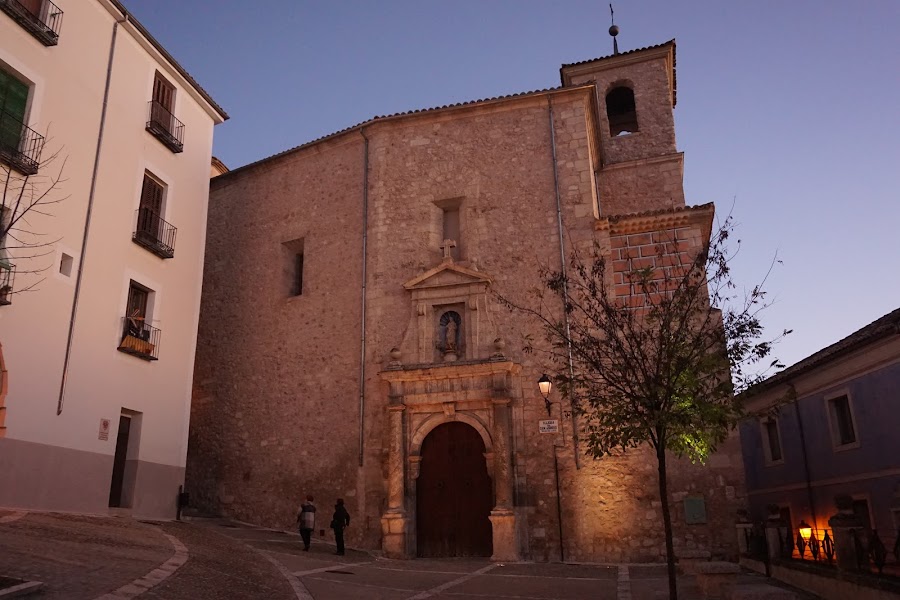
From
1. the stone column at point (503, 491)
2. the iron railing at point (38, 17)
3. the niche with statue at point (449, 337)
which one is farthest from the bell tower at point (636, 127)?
the iron railing at point (38, 17)

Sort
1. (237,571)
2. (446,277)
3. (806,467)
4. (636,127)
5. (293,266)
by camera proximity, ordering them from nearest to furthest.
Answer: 1. (237,571)
2. (446,277)
3. (293,266)
4. (806,467)
5. (636,127)

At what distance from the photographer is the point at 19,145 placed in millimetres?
11844

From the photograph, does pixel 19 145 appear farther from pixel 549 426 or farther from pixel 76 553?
pixel 549 426

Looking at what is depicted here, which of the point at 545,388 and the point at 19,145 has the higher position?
the point at 19,145

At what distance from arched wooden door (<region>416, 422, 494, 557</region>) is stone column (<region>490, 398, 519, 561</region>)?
54 cm

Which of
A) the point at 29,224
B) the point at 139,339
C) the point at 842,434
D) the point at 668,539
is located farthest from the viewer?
the point at 842,434

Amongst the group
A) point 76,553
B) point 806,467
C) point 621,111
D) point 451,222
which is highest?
point 621,111

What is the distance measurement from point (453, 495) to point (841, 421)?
971cm

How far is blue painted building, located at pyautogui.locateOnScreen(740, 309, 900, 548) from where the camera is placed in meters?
14.6

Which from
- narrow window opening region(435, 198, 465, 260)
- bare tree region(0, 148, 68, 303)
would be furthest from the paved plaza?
narrow window opening region(435, 198, 465, 260)

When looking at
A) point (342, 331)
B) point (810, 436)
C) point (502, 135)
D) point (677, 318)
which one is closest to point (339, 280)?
point (342, 331)

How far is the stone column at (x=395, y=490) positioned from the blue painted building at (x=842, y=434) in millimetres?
6907

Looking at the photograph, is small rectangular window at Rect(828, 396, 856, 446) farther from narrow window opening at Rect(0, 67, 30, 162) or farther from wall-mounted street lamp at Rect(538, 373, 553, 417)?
narrow window opening at Rect(0, 67, 30, 162)

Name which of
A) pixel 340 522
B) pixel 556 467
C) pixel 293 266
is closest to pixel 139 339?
pixel 293 266
